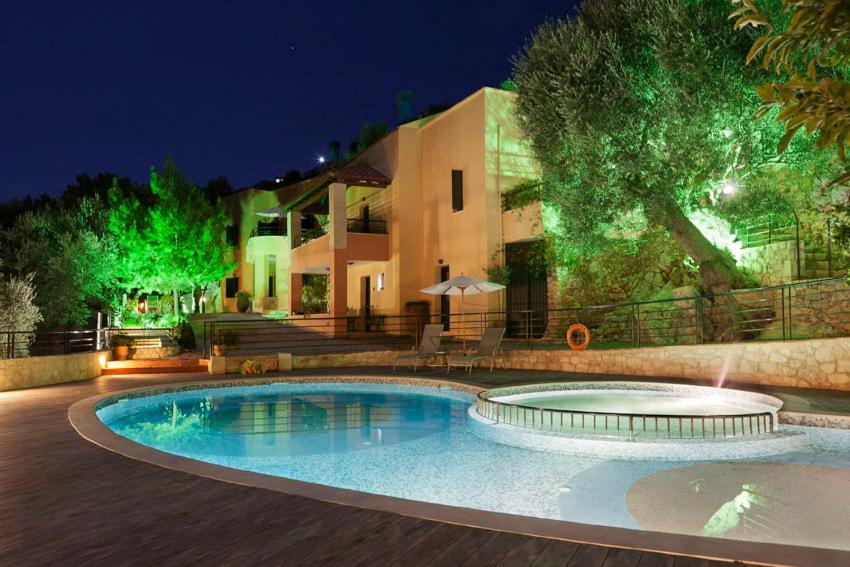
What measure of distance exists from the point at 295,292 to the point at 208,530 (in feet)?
74.8

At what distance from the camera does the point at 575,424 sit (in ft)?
24.5

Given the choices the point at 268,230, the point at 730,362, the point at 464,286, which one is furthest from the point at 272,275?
the point at 730,362

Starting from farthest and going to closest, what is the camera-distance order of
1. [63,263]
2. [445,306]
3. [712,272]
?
[445,306] < [63,263] < [712,272]

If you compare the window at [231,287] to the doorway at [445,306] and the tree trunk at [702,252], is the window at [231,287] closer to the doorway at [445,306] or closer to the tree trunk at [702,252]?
the doorway at [445,306]

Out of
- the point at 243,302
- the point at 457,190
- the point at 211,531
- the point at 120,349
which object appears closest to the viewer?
the point at 211,531

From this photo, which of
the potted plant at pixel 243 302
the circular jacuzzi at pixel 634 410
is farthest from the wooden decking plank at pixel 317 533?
the potted plant at pixel 243 302

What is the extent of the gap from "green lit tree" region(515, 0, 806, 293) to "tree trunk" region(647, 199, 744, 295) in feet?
0.07

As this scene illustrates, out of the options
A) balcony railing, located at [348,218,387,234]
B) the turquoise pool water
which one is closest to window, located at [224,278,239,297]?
balcony railing, located at [348,218,387,234]

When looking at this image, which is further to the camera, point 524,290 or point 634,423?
point 524,290

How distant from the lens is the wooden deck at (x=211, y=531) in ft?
9.15

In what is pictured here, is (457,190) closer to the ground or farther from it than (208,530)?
farther from it

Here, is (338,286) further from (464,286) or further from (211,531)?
(211,531)

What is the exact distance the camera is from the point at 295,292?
25.6 m

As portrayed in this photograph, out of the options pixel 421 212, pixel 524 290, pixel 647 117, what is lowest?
pixel 524 290
